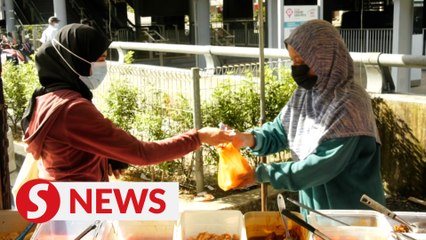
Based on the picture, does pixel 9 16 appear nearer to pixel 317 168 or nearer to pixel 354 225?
pixel 317 168

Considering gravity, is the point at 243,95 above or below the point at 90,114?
below

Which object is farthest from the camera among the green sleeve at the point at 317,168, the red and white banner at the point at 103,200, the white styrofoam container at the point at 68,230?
the green sleeve at the point at 317,168

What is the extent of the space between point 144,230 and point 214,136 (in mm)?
766

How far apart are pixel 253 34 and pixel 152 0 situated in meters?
→ 6.64

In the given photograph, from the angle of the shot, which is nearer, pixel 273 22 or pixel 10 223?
pixel 10 223

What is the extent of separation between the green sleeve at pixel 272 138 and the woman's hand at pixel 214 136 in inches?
6.2

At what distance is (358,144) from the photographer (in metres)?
2.15

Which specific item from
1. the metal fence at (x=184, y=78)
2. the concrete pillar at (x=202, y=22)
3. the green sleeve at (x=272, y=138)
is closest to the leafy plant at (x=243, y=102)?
the metal fence at (x=184, y=78)

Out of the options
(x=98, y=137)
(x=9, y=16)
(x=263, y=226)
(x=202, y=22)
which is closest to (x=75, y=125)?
(x=98, y=137)

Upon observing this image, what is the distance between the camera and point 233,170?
232 centimetres

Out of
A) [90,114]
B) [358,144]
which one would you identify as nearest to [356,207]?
[358,144]

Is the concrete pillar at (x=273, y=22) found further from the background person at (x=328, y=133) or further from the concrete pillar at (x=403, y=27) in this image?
the background person at (x=328, y=133)

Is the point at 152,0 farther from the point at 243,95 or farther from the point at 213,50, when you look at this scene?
the point at 243,95

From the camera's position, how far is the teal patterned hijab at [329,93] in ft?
7.00
